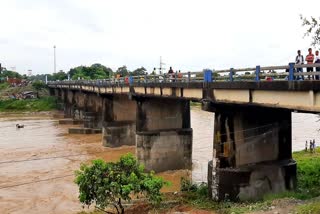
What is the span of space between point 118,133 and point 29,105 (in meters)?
62.7

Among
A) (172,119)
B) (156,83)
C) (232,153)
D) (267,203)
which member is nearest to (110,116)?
(172,119)

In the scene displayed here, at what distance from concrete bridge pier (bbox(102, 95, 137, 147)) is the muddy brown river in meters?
0.95

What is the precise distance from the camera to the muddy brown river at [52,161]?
928 inches

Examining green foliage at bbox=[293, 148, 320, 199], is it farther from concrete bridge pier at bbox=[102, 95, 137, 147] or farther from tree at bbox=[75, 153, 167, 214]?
concrete bridge pier at bbox=[102, 95, 137, 147]

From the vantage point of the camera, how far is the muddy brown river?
23562 mm

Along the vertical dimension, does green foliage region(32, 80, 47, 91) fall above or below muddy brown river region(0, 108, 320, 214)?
above

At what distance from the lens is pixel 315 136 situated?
50250 mm

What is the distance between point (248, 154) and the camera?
1938 centimetres

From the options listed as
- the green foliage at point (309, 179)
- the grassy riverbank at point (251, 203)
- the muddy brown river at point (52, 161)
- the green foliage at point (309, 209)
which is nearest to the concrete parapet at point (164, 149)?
the muddy brown river at point (52, 161)

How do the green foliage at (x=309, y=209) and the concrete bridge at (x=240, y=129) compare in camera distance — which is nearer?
the green foliage at (x=309, y=209)

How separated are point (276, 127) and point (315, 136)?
33.4m

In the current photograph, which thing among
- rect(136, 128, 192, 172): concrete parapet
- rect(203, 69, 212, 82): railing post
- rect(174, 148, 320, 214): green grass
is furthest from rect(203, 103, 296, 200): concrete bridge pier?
rect(136, 128, 192, 172): concrete parapet

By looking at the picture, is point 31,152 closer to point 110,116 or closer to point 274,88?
point 110,116

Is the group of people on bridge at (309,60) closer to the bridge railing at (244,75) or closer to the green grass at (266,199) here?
the bridge railing at (244,75)
